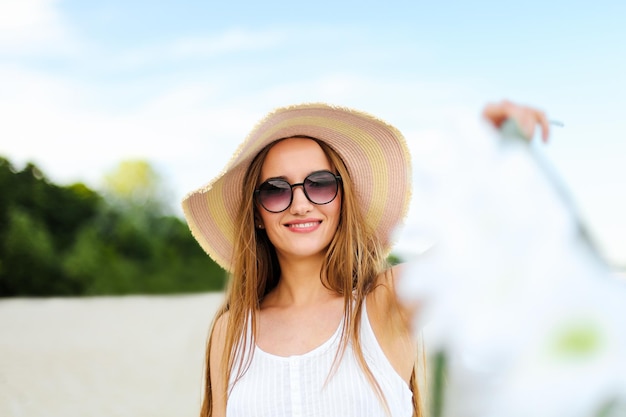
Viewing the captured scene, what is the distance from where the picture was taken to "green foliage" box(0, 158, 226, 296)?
46.2 feet

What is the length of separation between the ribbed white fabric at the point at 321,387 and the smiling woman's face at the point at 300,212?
11.0 inches

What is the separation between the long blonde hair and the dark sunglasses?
0.09m

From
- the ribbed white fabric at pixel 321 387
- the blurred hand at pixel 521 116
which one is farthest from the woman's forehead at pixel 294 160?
the blurred hand at pixel 521 116

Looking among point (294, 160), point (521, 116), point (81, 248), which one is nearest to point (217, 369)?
point (294, 160)

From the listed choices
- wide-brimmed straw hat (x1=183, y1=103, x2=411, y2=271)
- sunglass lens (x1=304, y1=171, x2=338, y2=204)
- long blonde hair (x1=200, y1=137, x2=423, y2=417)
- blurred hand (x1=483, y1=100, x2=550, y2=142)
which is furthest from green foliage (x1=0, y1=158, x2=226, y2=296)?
blurred hand (x1=483, y1=100, x2=550, y2=142)

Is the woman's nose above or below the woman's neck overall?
above

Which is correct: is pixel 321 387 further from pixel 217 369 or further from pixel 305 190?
pixel 305 190

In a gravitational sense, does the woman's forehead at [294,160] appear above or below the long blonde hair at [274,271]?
above

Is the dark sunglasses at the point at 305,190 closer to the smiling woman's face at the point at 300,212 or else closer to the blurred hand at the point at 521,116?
the smiling woman's face at the point at 300,212

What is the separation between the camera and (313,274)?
224 centimetres

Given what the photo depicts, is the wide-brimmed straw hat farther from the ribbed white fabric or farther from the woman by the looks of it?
the ribbed white fabric

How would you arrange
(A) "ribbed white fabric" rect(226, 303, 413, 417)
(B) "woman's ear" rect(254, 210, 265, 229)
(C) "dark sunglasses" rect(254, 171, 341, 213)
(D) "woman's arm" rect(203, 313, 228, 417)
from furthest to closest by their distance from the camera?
(B) "woman's ear" rect(254, 210, 265, 229), (D) "woman's arm" rect(203, 313, 228, 417), (C) "dark sunglasses" rect(254, 171, 341, 213), (A) "ribbed white fabric" rect(226, 303, 413, 417)

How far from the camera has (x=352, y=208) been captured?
2.16m

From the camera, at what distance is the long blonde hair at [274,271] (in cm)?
212
